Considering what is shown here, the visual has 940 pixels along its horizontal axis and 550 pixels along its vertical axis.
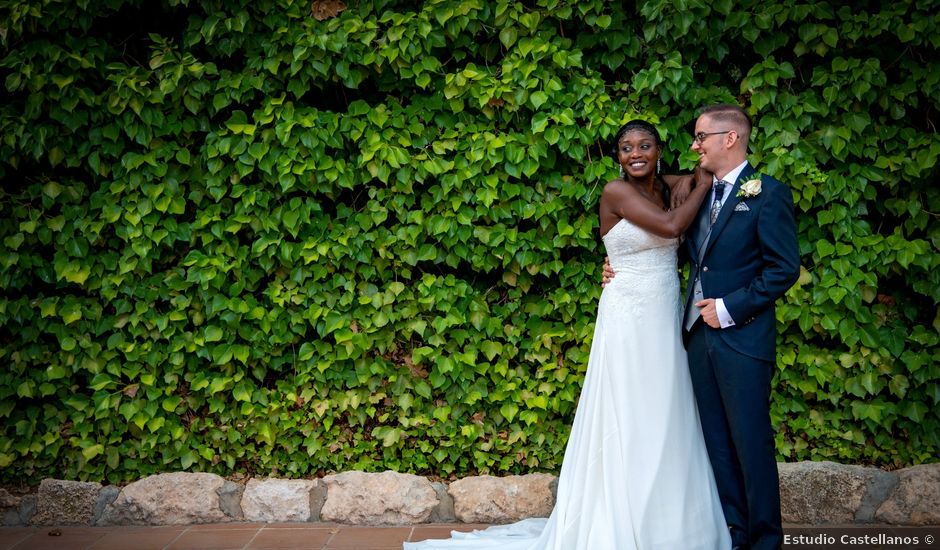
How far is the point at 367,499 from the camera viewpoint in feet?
15.0

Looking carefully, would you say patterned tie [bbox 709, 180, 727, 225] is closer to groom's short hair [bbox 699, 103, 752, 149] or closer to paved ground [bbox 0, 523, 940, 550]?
groom's short hair [bbox 699, 103, 752, 149]

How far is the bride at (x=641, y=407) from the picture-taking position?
369 cm

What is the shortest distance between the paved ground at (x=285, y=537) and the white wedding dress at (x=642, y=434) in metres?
0.78

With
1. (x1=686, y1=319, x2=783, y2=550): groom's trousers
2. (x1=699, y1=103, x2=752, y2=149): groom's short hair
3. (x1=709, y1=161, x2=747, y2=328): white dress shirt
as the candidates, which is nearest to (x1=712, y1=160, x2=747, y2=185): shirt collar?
(x1=709, y1=161, x2=747, y2=328): white dress shirt

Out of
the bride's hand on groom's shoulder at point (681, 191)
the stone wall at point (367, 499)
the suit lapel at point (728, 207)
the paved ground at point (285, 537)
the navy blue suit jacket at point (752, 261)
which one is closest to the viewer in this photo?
the navy blue suit jacket at point (752, 261)

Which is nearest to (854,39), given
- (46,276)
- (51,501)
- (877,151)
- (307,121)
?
(877,151)

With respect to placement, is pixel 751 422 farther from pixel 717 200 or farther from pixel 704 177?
pixel 704 177

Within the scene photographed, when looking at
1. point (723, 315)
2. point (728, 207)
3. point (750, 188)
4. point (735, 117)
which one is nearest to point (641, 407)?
point (723, 315)

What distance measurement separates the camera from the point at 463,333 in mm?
4664

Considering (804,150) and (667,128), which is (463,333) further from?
(804,150)

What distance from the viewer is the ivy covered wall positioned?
14.6 feet

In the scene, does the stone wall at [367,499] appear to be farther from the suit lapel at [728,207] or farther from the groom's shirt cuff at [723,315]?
the suit lapel at [728,207]

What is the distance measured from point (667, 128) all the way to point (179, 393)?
333 centimetres

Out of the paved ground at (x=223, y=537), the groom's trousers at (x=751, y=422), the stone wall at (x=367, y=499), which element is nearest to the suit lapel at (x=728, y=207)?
the groom's trousers at (x=751, y=422)
